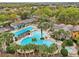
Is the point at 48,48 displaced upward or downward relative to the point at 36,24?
downward

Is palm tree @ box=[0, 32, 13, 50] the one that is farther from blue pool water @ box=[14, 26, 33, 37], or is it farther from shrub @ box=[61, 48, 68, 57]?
shrub @ box=[61, 48, 68, 57]

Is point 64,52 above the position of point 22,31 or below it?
below

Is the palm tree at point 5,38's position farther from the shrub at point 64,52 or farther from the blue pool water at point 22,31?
the shrub at point 64,52

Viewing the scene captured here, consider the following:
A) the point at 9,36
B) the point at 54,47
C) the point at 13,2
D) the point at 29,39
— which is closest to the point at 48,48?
the point at 54,47

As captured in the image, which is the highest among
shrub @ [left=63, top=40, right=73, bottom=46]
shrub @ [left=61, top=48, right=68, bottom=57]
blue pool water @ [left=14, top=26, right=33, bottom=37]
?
blue pool water @ [left=14, top=26, right=33, bottom=37]

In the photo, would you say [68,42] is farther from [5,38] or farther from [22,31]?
[5,38]

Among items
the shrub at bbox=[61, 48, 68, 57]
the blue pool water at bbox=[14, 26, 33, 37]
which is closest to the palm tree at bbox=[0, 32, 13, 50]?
the blue pool water at bbox=[14, 26, 33, 37]

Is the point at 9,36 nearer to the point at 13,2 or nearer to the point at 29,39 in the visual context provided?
the point at 29,39

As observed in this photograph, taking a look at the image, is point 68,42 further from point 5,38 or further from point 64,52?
point 5,38

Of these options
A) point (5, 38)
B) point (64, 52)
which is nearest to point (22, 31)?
point (5, 38)

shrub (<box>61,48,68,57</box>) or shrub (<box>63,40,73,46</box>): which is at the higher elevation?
shrub (<box>63,40,73,46</box>)

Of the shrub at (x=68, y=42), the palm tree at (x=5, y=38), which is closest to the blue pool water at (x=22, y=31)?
the palm tree at (x=5, y=38)
